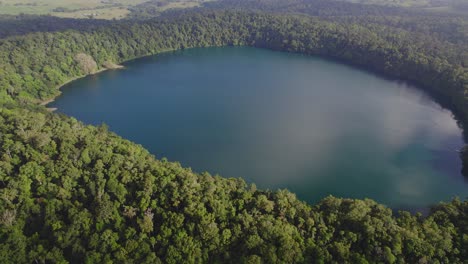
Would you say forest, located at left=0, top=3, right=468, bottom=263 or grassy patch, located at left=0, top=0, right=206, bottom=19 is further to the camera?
grassy patch, located at left=0, top=0, right=206, bottom=19

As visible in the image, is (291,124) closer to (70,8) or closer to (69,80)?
(69,80)

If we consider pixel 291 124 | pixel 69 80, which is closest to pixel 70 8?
pixel 69 80

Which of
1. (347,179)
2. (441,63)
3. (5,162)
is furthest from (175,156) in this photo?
(441,63)

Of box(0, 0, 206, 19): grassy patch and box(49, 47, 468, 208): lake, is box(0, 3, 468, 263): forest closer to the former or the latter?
box(49, 47, 468, 208): lake

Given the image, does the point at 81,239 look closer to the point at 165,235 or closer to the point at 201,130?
the point at 165,235

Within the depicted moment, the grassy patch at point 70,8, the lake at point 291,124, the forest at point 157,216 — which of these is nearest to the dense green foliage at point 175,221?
Answer: the forest at point 157,216

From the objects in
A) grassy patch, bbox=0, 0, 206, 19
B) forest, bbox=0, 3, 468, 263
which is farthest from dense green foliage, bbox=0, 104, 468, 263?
grassy patch, bbox=0, 0, 206, 19

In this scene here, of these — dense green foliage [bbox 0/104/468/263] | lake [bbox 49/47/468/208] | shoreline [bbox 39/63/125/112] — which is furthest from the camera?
shoreline [bbox 39/63/125/112]
